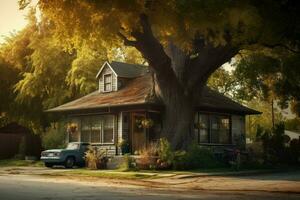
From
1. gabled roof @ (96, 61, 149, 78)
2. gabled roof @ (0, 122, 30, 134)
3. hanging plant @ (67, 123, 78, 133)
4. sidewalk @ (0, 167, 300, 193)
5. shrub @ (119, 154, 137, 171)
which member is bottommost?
sidewalk @ (0, 167, 300, 193)

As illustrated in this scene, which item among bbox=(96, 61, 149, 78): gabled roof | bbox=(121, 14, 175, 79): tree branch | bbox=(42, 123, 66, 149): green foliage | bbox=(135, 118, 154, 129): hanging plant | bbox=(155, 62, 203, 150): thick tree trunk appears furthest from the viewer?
bbox=(42, 123, 66, 149): green foliage

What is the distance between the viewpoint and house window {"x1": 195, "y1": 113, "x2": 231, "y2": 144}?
36.5m

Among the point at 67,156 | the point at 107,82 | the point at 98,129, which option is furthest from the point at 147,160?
the point at 107,82

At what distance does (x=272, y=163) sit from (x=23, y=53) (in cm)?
2789

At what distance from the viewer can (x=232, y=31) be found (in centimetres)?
1927

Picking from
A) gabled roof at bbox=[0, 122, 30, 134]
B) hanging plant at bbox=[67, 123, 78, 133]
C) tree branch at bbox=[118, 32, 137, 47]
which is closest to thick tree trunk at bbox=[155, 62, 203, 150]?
tree branch at bbox=[118, 32, 137, 47]

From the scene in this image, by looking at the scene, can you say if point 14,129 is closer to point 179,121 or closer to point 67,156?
point 67,156

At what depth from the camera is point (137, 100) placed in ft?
109

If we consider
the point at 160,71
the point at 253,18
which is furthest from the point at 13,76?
the point at 253,18

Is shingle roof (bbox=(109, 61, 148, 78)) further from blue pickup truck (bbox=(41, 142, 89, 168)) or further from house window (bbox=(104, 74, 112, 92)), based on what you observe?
blue pickup truck (bbox=(41, 142, 89, 168))

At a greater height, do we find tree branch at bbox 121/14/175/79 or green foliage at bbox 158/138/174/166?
tree branch at bbox 121/14/175/79

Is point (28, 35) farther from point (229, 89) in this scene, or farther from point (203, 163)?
point (203, 163)

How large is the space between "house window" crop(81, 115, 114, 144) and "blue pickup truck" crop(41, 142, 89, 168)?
11.6ft

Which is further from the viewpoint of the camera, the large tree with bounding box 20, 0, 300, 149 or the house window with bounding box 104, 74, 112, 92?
the house window with bounding box 104, 74, 112, 92
